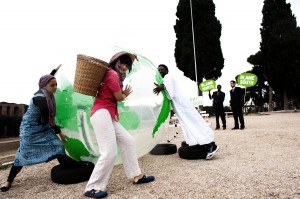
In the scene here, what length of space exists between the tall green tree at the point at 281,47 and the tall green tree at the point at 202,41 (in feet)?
19.7

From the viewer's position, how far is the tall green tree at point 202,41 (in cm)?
2861

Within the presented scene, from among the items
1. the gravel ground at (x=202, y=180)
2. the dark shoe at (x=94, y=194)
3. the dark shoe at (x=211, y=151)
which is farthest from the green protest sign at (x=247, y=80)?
the dark shoe at (x=94, y=194)

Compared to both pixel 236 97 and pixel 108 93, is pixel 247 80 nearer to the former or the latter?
pixel 236 97

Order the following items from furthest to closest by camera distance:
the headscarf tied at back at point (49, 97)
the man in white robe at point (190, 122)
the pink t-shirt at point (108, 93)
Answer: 1. the man in white robe at point (190, 122)
2. the headscarf tied at back at point (49, 97)
3. the pink t-shirt at point (108, 93)

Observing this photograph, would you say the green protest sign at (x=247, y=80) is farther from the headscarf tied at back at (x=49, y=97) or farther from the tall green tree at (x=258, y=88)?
the tall green tree at (x=258, y=88)

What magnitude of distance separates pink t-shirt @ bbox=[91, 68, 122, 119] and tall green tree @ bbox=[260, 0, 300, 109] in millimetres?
29801

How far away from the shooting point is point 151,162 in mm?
5402

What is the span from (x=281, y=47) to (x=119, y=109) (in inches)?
1210

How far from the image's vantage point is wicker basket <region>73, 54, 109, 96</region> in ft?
10.5

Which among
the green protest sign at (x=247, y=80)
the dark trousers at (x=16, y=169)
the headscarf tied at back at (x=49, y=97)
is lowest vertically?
the dark trousers at (x=16, y=169)

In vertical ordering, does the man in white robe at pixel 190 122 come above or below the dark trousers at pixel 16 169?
above

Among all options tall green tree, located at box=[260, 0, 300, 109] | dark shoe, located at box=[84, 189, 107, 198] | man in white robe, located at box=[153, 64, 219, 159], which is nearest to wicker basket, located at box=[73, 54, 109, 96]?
dark shoe, located at box=[84, 189, 107, 198]

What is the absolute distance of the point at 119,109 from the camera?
157 inches

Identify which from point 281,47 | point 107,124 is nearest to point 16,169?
point 107,124
